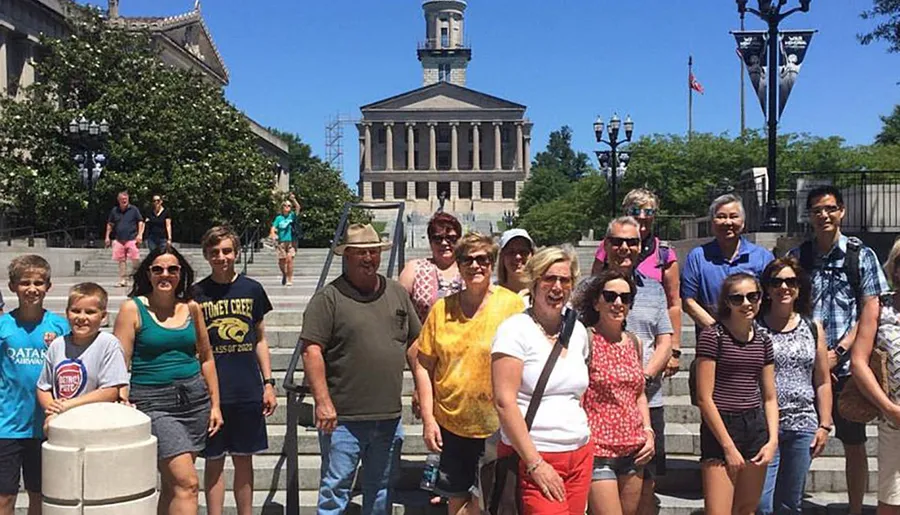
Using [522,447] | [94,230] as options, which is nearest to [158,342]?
[522,447]

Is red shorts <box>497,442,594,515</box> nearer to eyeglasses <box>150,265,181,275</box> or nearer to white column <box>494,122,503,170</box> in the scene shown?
eyeglasses <box>150,265,181,275</box>

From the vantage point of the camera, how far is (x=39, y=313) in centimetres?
489

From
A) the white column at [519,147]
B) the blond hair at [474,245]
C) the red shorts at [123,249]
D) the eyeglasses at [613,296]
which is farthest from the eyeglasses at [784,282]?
the white column at [519,147]

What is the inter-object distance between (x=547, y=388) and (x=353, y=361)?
4.58 ft

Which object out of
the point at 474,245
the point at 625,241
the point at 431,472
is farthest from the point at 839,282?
the point at 431,472

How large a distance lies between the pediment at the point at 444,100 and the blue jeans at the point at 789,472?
113 metres

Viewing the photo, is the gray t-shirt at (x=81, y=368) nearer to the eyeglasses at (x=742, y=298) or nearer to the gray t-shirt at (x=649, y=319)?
the gray t-shirt at (x=649, y=319)

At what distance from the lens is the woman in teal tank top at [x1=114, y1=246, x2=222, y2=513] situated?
473cm

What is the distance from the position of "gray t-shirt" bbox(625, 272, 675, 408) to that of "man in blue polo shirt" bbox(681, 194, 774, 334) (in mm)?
281

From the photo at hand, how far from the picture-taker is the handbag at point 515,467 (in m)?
3.90

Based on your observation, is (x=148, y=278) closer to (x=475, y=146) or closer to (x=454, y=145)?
(x=475, y=146)

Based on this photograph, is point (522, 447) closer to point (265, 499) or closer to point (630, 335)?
point (630, 335)

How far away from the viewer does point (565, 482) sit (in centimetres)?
397

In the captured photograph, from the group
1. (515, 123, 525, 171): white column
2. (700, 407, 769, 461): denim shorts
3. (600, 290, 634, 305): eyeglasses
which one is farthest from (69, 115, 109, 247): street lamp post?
(515, 123, 525, 171): white column
